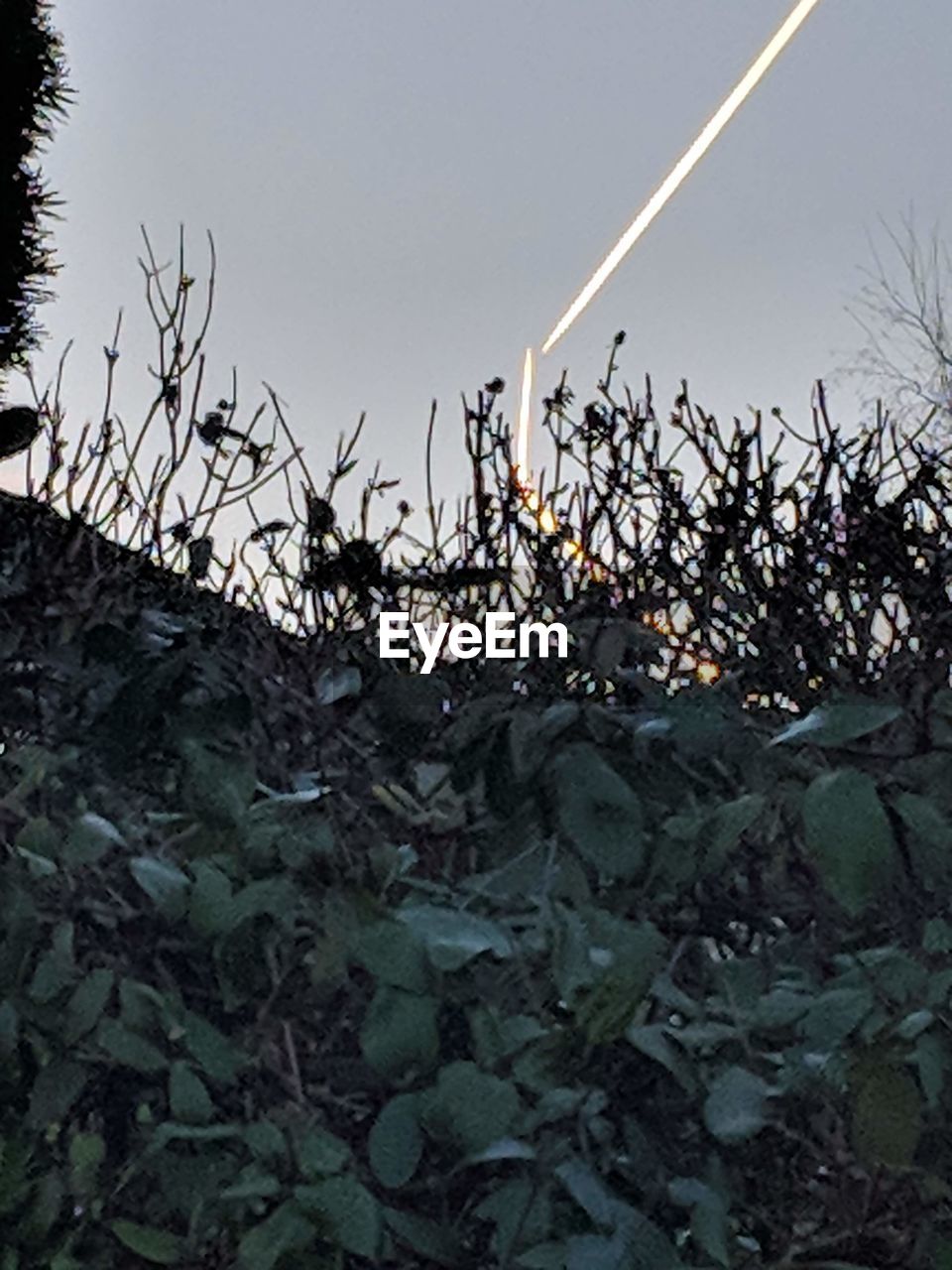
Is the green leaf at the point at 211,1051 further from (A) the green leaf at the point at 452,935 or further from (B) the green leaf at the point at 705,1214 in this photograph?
(B) the green leaf at the point at 705,1214

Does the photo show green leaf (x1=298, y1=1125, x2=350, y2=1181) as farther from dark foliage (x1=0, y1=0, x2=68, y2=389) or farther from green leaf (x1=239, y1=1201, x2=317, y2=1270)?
dark foliage (x1=0, y1=0, x2=68, y2=389)

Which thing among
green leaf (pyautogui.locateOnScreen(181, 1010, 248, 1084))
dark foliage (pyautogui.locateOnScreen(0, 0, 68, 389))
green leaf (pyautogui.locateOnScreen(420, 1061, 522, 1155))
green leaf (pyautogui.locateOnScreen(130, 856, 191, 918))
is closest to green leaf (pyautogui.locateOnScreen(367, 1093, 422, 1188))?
green leaf (pyautogui.locateOnScreen(420, 1061, 522, 1155))

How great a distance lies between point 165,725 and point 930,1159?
2.41 feet

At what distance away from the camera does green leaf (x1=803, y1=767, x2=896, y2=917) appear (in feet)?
3.34

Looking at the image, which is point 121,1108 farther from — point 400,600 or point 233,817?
point 400,600

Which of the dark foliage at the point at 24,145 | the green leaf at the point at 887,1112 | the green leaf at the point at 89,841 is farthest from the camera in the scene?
the dark foliage at the point at 24,145

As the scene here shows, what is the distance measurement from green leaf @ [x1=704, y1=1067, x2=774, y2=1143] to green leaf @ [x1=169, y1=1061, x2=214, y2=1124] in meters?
0.36

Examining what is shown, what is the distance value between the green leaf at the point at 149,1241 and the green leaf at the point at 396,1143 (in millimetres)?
181

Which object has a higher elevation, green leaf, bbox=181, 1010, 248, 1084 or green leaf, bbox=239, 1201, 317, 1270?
green leaf, bbox=181, 1010, 248, 1084

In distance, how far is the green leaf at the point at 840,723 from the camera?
1058 mm

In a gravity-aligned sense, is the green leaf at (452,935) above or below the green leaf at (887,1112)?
above

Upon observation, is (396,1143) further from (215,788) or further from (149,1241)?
(215,788)

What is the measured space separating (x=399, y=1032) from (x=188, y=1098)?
17 centimetres

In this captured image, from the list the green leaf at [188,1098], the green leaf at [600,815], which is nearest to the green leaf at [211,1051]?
the green leaf at [188,1098]
